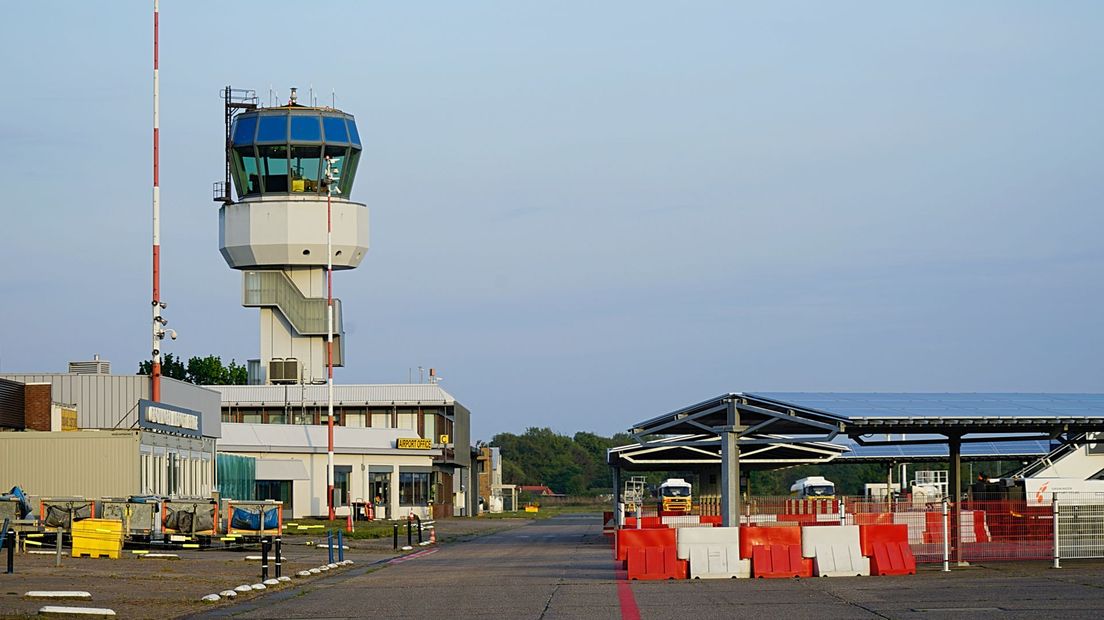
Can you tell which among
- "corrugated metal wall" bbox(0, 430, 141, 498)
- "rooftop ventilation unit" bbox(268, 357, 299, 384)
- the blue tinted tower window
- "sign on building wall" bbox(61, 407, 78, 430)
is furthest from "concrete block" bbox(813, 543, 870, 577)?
"rooftop ventilation unit" bbox(268, 357, 299, 384)

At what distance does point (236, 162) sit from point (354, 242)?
27.2 ft

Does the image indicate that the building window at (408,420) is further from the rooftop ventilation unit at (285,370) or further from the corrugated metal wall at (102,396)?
the corrugated metal wall at (102,396)

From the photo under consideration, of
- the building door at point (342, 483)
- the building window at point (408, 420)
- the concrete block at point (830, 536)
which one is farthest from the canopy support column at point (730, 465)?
the building window at point (408, 420)

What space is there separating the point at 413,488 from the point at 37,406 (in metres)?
36.7

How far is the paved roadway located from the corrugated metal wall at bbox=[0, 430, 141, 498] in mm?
16265

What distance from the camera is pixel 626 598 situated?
23.2 m

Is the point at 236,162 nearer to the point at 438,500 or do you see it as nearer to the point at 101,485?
the point at 438,500

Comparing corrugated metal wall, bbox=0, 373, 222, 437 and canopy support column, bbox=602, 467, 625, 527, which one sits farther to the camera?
corrugated metal wall, bbox=0, 373, 222, 437

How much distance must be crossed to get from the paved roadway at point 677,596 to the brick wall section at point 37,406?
23.8m

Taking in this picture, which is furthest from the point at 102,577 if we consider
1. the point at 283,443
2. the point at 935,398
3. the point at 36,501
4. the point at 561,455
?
the point at 561,455

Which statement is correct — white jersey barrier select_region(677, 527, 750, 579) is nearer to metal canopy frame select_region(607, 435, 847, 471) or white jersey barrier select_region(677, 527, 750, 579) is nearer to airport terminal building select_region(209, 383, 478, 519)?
metal canopy frame select_region(607, 435, 847, 471)

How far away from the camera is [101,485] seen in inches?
1794

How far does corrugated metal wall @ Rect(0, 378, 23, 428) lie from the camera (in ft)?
163

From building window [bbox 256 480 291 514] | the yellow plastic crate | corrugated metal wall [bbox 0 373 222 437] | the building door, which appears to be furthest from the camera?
→ the building door
